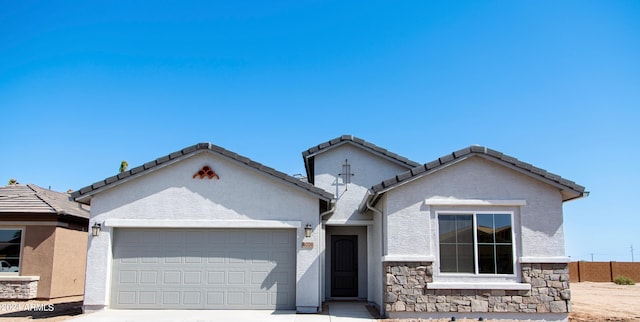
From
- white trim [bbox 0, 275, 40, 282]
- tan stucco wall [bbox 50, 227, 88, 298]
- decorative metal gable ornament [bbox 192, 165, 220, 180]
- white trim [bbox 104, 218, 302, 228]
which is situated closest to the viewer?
white trim [bbox 104, 218, 302, 228]

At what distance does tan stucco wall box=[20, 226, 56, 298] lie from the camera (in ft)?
51.6

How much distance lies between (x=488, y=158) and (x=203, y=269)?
7482 mm

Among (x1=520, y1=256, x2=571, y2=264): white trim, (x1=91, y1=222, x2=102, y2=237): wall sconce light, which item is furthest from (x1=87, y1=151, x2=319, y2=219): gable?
(x1=520, y1=256, x2=571, y2=264): white trim

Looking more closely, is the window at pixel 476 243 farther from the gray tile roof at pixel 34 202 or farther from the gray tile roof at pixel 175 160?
the gray tile roof at pixel 34 202

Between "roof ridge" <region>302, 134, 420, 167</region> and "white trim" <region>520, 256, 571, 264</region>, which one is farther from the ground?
A: "roof ridge" <region>302, 134, 420, 167</region>

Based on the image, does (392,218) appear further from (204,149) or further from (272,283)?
(204,149)

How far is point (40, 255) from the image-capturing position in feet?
51.9

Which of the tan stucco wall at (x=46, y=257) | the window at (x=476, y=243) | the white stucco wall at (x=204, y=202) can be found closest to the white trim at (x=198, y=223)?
the white stucco wall at (x=204, y=202)

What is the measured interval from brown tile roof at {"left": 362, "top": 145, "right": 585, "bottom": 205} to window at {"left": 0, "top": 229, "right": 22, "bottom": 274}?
37.2ft

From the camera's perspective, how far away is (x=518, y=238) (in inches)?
466

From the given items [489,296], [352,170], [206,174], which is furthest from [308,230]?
[489,296]

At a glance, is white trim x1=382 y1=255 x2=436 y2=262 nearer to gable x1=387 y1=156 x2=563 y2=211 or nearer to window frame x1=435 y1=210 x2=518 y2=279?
window frame x1=435 y1=210 x2=518 y2=279

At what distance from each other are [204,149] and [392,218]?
5.07m

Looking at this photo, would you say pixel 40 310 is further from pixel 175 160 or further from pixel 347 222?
pixel 347 222
